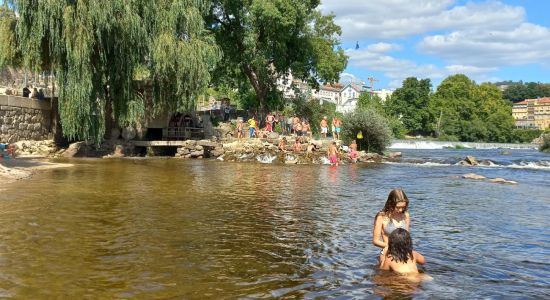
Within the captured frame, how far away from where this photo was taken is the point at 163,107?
26.5 m

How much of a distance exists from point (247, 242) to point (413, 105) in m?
100.0

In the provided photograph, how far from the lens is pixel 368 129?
34375mm

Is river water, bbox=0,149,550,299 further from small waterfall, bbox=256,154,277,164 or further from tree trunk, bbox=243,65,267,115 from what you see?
tree trunk, bbox=243,65,267,115

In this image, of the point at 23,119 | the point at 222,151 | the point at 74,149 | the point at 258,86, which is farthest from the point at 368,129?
the point at 23,119

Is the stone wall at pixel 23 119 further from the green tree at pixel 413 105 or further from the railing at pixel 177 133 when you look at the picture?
the green tree at pixel 413 105

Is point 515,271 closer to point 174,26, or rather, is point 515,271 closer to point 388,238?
point 388,238

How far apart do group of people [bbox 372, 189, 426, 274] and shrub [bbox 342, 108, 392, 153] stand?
90.4 ft

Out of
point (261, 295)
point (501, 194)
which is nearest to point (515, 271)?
point (261, 295)

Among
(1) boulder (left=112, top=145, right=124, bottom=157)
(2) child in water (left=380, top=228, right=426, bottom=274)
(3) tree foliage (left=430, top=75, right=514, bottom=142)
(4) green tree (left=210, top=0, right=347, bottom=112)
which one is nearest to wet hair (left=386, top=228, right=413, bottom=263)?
(2) child in water (left=380, top=228, right=426, bottom=274)

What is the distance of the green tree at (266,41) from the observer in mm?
33875

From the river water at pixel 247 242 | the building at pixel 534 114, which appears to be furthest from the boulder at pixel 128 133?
the building at pixel 534 114

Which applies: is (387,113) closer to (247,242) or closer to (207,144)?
(207,144)

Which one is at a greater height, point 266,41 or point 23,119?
point 266,41

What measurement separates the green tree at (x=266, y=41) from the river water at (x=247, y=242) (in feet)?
68.7
